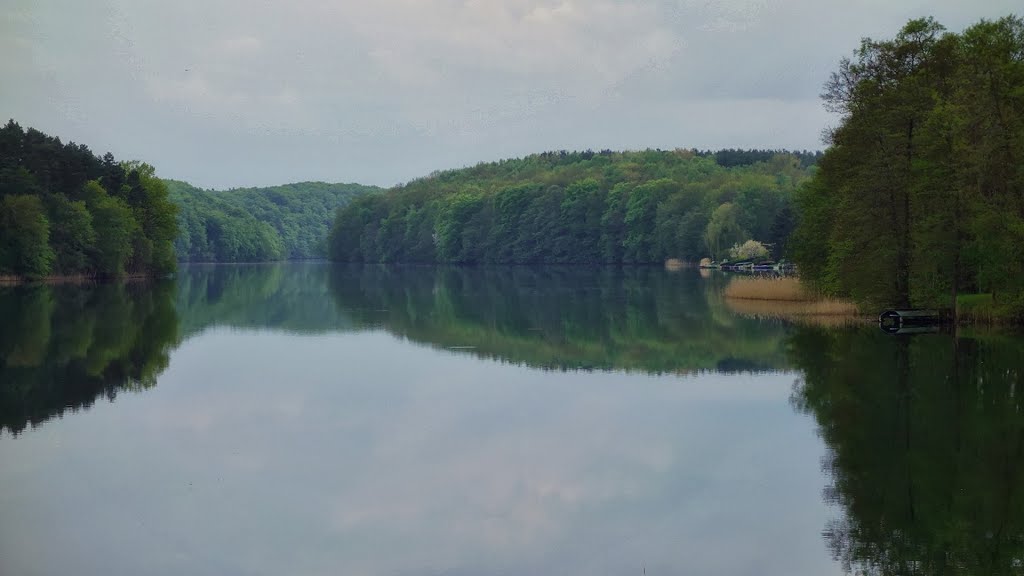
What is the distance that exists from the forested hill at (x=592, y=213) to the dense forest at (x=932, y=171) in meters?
61.0

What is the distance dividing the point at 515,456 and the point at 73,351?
19191mm

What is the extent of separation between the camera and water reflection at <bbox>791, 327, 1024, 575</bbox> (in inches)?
502

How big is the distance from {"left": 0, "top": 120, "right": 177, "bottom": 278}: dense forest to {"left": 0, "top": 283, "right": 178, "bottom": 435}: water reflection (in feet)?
70.2

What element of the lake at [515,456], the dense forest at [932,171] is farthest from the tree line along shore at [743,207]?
the lake at [515,456]

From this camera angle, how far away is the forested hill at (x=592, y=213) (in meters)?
131

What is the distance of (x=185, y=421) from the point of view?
21.6 m

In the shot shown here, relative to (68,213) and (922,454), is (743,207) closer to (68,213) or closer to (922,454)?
(68,213)

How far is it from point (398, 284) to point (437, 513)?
240 ft

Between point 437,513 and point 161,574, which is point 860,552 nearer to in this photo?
point 437,513

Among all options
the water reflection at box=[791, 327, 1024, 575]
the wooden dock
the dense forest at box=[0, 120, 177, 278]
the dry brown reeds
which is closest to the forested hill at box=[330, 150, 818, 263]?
the dry brown reeds

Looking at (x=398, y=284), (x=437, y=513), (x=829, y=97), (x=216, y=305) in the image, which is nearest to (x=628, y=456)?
(x=437, y=513)

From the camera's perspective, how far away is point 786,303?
53188mm

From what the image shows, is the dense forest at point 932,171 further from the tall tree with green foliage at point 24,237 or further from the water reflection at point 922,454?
the tall tree with green foliage at point 24,237

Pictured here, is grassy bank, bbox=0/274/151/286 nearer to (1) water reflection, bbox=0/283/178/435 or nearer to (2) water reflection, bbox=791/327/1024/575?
(1) water reflection, bbox=0/283/178/435
